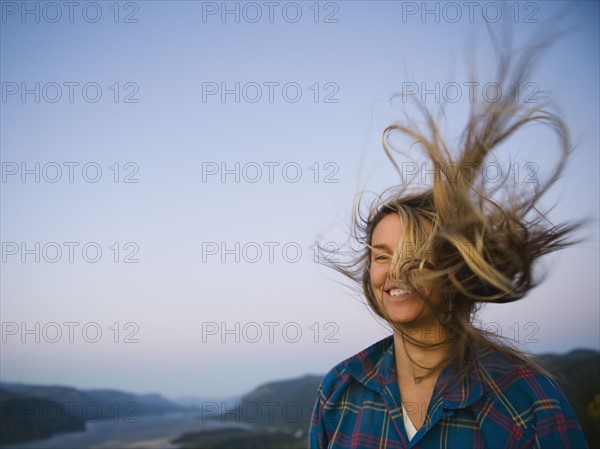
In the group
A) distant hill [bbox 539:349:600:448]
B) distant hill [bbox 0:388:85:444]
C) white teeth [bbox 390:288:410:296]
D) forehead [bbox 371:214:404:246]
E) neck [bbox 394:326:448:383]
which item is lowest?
distant hill [bbox 539:349:600:448]

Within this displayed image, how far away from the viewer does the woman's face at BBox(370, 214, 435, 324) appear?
2154 millimetres

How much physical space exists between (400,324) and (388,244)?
1.19ft

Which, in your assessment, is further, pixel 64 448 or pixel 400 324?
pixel 64 448

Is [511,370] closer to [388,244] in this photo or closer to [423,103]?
[388,244]

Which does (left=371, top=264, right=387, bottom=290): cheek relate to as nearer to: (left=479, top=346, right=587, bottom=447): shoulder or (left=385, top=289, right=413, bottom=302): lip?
(left=385, top=289, right=413, bottom=302): lip

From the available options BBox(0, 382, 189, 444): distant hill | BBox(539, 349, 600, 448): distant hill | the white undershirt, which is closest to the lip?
the white undershirt

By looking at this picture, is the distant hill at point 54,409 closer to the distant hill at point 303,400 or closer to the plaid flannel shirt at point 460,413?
the distant hill at point 303,400

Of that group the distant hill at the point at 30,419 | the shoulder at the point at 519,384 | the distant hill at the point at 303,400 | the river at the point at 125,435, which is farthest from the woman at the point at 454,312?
the distant hill at the point at 30,419

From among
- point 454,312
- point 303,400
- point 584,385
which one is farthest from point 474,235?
point 584,385

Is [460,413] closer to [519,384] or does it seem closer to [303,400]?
[519,384]

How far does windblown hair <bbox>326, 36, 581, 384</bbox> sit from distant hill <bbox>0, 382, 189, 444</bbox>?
127 inches

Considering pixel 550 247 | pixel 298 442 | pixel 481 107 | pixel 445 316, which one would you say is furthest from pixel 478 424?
pixel 298 442

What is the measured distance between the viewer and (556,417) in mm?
1821

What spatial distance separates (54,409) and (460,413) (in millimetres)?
3841
